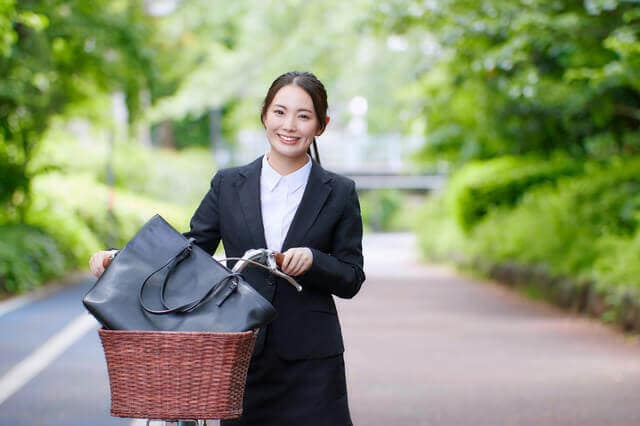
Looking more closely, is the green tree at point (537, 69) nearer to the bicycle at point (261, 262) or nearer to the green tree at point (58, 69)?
the green tree at point (58, 69)

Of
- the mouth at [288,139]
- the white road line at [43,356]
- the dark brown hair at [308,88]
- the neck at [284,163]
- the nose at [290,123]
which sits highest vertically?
the dark brown hair at [308,88]

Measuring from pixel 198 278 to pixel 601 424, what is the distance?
4965 mm

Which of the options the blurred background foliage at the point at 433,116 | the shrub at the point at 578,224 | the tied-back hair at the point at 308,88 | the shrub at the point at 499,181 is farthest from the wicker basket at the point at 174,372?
the shrub at the point at 499,181

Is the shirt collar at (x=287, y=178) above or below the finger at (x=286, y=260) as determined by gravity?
above

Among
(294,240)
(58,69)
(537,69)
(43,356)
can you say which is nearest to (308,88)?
(294,240)

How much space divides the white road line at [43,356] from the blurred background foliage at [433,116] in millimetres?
2867

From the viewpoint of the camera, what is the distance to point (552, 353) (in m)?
11.8

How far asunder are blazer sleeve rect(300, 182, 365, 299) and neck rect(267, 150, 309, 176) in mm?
196

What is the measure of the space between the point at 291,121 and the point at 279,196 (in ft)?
0.96

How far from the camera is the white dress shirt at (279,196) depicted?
4.19 metres

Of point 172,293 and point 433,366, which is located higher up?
point 172,293

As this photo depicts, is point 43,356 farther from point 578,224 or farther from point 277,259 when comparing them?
point 578,224

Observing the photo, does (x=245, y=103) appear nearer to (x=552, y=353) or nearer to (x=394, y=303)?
(x=394, y=303)

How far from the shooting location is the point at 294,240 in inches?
163
